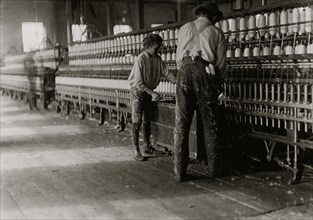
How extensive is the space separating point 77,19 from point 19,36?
3.23 metres

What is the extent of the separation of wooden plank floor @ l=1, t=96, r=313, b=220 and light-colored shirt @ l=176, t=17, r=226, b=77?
4.04 feet

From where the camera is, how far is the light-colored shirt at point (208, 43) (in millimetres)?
4250

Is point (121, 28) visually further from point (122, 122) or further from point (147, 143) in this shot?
point (147, 143)

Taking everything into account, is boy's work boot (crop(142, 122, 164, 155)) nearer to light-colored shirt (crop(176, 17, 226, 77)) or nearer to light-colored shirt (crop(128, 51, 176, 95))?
light-colored shirt (crop(128, 51, 176, 95))

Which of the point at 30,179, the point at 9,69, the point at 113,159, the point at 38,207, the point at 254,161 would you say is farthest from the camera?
the point at 9,69

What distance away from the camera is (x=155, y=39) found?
208 inches

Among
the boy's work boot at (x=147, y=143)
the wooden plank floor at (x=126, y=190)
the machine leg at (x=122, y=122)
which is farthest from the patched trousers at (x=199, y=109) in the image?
the machine leg at (x=122, y=122)

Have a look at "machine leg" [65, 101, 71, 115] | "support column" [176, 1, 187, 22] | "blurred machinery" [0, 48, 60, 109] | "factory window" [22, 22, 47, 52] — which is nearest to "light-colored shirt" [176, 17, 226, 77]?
"machine leg" [65, 101, 71, 115]

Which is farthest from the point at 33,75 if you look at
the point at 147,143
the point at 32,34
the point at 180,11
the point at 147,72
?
the point at 32,34

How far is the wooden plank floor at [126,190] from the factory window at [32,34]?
15.4 meters

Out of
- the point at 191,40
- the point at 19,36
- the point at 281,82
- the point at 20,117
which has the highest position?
the point at 19,36

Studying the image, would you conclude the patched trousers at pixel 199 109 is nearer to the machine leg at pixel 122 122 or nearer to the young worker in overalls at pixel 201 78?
the young worker in overalls at pixel 201 78

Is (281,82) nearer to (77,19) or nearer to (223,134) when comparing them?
(223,134)

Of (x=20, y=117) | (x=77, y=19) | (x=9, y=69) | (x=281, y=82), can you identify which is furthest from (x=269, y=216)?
(x=77, y=19)
